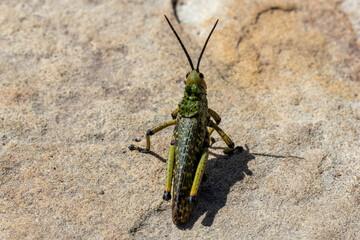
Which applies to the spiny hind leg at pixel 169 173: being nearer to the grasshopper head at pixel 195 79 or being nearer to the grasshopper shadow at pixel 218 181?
the grasshopper shadow at pixel 218 181

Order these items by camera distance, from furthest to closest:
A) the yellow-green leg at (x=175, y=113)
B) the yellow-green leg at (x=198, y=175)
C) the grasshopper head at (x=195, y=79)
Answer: the yellow-green leg at (x=175, y=113) → the grasshopper head at (x=195, y=79) → the yellow-green leg at (x=198, y=175)

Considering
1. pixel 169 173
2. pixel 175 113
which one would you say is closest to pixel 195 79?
pixel 175 113

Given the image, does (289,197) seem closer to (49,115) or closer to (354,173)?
(354,173)

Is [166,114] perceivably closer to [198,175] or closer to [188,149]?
[188,149]

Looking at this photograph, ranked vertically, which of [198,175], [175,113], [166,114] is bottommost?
[166,114]

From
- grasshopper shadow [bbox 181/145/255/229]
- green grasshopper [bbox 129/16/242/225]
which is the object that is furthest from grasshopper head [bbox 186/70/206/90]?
grasshopper shadow [bbox 181/145/255/229]

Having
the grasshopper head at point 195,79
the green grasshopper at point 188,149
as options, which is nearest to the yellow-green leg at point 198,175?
the green grasshopper at point 188,149

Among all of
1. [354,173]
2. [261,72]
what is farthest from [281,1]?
[354,173]

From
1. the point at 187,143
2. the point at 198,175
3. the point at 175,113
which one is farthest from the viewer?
the point at 175,113
